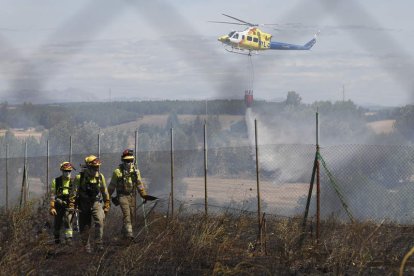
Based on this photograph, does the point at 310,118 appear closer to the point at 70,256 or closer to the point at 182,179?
the point at 182,179

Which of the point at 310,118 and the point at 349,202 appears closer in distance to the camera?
the point at 349,202

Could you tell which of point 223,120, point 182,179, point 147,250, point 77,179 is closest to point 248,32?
point 223,120

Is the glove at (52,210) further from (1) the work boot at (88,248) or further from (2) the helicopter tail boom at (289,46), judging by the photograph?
(2) the helicopter tail boom at (289,46)

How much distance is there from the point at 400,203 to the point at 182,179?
301 inches

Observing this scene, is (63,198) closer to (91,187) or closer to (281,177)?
(91,187)

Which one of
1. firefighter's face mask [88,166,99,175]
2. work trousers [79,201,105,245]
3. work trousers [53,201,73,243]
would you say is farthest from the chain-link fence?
firefighter's face mask [88,166,99,175]

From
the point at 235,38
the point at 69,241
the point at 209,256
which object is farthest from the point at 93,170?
the point at 235,38

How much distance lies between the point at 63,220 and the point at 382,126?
2994 centimetres

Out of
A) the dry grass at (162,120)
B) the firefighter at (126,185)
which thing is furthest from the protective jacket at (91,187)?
the dry grass at (162,120)

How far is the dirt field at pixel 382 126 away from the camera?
40719 millimetres

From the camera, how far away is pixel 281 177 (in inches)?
1139

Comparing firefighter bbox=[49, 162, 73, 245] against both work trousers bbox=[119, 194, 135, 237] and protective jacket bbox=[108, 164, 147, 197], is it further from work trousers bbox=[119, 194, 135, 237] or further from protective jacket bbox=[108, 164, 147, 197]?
work trousers bbox=[119, 194, 135, 237]

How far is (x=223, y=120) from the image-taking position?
53.1m

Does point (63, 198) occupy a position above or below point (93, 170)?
below
